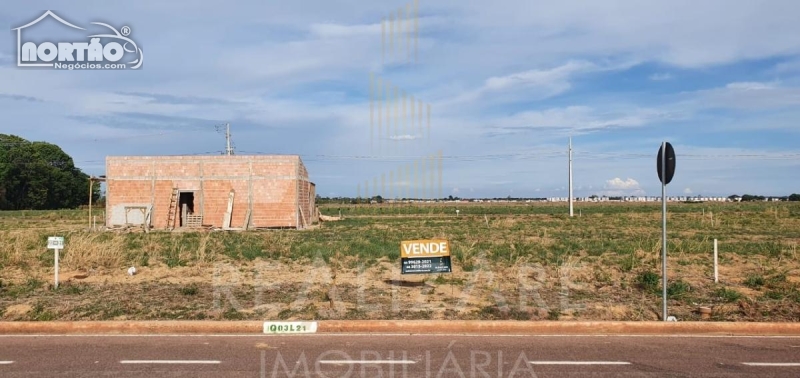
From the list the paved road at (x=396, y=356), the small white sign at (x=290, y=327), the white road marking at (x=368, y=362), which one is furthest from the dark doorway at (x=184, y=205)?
the white road marking at (x=368, y=362)

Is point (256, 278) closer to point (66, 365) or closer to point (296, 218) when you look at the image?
point (66, 365)

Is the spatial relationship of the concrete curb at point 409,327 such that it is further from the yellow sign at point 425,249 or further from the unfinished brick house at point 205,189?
the unfinished brick house at point 205,189

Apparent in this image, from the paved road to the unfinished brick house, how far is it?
92.0 feet

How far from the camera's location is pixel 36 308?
11273mm

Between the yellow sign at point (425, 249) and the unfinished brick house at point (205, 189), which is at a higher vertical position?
the unfinished brick house at point (205, 189)

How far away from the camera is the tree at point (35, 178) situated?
3410 inches

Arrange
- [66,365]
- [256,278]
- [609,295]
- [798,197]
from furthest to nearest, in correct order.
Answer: [798,197], [256,278], [609,295], [66,365]

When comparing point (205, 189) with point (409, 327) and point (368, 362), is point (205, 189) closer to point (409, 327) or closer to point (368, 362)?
point (409, 327)

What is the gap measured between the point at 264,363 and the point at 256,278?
24.5ft

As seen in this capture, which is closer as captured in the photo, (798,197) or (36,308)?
(36,308)

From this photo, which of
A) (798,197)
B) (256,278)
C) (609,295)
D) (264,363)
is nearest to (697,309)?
(609,295)

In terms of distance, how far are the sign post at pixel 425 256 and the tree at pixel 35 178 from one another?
3548 inches

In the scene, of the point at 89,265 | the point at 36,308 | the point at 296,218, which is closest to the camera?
the point at 36,308

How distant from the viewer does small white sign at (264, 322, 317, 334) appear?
957cm
